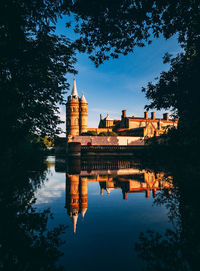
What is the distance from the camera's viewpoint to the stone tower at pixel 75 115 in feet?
252

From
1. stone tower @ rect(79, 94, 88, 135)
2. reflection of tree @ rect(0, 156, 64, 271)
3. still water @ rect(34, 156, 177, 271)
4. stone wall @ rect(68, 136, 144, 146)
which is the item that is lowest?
still water @ rect(34, 156, 177, 271)

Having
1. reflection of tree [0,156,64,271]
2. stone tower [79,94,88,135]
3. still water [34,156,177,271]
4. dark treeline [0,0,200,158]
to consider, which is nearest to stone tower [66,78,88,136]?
stone tower [79,94,88,135]

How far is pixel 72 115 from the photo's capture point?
77.7 meters

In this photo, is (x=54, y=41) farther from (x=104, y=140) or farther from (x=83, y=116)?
(x=83, y=116)

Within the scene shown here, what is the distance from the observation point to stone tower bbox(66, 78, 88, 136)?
76.9 metres

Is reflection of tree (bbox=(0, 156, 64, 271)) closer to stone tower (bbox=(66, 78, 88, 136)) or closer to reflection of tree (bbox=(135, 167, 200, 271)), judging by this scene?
reflection of tree (bbox=(135, 167, 200, 271))

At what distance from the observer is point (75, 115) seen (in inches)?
3059

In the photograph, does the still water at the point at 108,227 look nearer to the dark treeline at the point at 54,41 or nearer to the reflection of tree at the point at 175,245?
the reflection of tree at the point at 175,245

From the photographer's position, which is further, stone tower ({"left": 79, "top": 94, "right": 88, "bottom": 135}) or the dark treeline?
stone tower ({"left": 79, "top": 94, "right": 88, "bottom": 135})

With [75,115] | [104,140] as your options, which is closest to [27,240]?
[104,140]

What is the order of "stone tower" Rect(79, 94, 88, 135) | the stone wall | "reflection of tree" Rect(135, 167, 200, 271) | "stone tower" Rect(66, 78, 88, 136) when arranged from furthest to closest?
"stone tower" Rect(79, 94, 88, 135), "stone tower" Rect(66, 78, 88, 136), the stone wall, "reflection of tree" Rect(135, 167, 200, 271)

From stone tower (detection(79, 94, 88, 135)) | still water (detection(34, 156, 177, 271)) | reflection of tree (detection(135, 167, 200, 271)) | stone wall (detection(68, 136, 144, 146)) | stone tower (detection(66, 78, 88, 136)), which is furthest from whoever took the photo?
stone tower (detection(79, 94, 88, 135))

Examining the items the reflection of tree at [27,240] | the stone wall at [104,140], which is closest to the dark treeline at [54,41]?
the reflection of tree at [27,240]

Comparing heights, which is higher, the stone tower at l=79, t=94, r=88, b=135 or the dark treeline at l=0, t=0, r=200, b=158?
the stone tower at l=79, t=94, r=88, b=135
